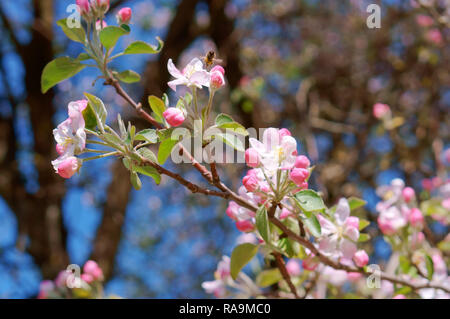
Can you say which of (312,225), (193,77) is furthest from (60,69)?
(312,225)

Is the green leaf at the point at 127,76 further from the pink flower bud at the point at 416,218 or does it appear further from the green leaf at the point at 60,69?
the pink flower bud at the point at 416,218

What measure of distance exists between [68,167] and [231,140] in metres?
0.31

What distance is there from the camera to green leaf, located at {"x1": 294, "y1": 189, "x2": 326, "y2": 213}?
0.88 metres

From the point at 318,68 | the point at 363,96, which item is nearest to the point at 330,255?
the point at 363,96

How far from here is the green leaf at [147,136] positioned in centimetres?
86

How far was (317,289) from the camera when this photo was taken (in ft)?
5.28

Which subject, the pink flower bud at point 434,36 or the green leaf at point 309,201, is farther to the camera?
the pink flower bud at point 434,36

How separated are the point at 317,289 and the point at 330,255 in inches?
22.2

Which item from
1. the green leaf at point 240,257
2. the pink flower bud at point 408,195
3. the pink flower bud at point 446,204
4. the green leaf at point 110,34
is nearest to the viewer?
the green leaf at point 110,34

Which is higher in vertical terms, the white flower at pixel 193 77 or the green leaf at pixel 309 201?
the white flower at pixel 193 77

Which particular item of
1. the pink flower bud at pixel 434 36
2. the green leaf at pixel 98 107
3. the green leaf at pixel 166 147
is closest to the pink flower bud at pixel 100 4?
the green leaf at pixel 98 107

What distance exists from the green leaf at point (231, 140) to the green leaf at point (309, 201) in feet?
0.49
